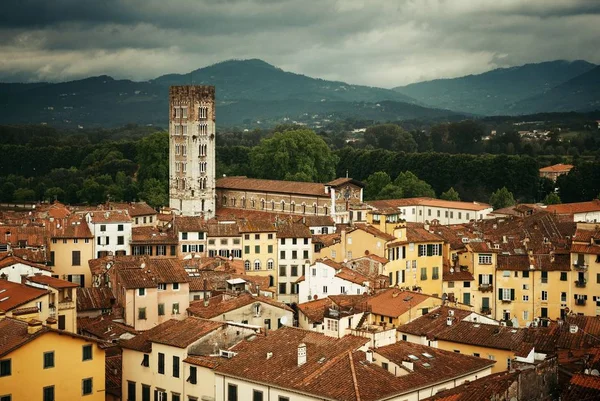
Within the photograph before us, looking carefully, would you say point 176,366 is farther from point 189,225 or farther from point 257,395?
point 189,225

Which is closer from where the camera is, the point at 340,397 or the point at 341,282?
the point at 340,397

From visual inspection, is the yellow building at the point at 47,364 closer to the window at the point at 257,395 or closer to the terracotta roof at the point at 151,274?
the window at the point at 257,395

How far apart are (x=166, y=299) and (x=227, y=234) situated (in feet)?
76.9

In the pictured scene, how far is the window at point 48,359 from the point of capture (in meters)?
37.7

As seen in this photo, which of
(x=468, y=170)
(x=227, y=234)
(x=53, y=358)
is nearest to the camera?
(x=53, y=358)

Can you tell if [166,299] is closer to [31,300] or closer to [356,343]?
[31,300]

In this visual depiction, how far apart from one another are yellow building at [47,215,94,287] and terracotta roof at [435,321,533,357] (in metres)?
28.5

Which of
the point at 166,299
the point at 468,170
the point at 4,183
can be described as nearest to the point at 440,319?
the point at 166,299

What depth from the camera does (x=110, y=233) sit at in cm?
7394

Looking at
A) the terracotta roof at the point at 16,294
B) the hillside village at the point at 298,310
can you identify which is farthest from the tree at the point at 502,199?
the terracotta roof at the point at 16,294

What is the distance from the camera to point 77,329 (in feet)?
159

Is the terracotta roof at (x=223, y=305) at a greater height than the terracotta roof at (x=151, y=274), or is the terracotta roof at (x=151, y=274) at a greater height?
the terracotta roof at (x=151, y=274)

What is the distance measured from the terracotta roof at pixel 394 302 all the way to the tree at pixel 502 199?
7006cm

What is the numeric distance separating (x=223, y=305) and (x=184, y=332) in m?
8.46
